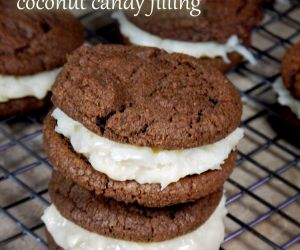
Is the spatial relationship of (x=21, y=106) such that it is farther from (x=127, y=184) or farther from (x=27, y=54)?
(x=127, y=184)

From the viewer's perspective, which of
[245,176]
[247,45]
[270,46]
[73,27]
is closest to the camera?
[245,176]

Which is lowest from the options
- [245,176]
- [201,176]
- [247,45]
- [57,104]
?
[245,176]

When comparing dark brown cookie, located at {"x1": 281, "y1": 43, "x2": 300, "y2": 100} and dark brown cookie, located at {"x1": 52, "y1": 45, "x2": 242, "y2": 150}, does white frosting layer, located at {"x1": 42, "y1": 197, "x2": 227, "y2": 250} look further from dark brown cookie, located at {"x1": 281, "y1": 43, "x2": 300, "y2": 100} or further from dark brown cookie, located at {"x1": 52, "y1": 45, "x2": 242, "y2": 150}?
dark brown cookie, located at {"x1": 281, "y1": 43, "x2": 300, "y2": 100}

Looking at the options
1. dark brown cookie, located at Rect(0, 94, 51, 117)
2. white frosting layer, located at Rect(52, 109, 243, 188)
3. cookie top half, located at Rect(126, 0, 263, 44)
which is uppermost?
white frosting layer, located at Rect(52, 109, 243, 188)

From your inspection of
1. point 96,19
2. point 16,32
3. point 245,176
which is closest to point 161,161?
point 245,176

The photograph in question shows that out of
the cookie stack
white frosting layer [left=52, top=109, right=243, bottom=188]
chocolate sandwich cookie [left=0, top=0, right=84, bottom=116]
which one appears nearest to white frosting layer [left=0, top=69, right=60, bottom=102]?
chocolate sandwich cookie [left=0, top=0, right=84, bottom=116]

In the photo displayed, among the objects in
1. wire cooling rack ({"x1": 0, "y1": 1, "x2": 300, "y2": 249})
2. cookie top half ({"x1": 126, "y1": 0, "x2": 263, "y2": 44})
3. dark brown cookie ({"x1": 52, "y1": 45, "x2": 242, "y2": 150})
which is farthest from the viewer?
cookie top half ({"x1": 126, "y1": 0, "x2": 263, "y2": 44})

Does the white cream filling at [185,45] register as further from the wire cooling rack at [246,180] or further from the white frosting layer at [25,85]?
the white frosting layer at [25,85]

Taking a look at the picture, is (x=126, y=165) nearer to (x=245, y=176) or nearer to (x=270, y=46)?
(x=245, y=176)
